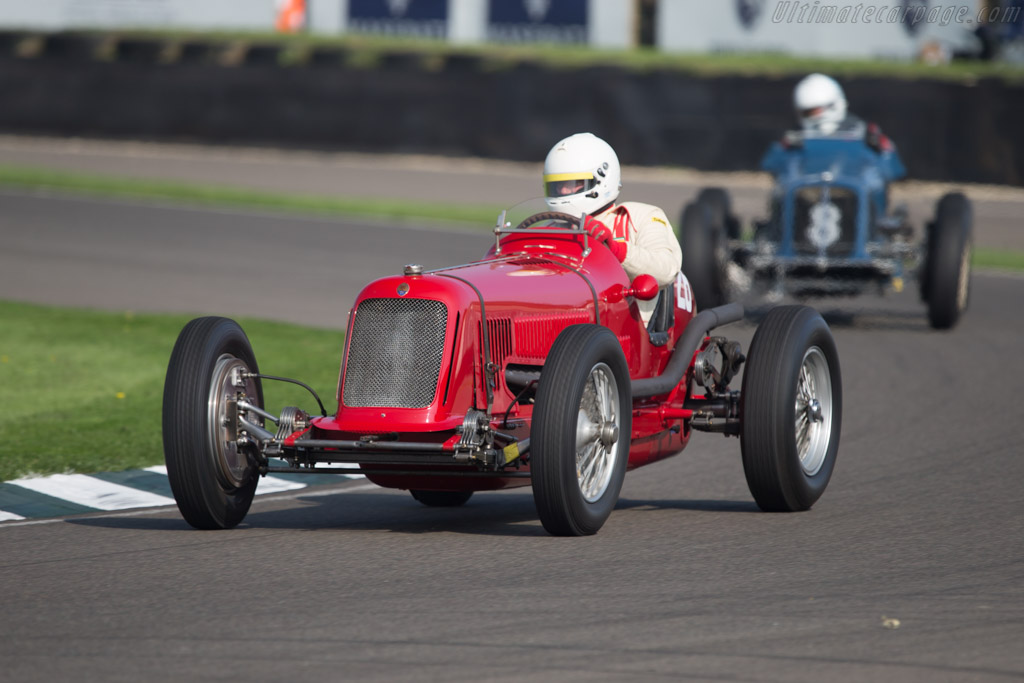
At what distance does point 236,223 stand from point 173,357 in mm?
14811

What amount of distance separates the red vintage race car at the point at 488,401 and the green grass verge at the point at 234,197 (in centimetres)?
1459

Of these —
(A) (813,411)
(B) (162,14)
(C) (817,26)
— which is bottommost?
(A) (813,411)

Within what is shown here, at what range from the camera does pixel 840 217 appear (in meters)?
14.1

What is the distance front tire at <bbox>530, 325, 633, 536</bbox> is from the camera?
617 centimetres

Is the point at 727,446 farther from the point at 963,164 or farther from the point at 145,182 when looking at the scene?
the point at 145,182

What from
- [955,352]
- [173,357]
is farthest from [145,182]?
[173,357]

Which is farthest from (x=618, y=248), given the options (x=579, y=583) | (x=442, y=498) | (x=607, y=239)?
(x=579, y=583)

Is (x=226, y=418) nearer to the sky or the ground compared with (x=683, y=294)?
nearer to the ground

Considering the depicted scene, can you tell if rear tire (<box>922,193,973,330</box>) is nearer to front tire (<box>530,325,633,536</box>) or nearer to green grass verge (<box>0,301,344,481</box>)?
green grass verge (<box>0,301,344,481</box>)

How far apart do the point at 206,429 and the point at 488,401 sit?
1121mm

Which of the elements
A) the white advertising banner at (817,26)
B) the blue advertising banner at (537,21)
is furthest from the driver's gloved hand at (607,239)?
the blue advertising banner at (537,21)

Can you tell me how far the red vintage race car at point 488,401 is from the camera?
6.31 metres

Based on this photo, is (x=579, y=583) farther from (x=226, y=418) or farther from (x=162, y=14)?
(x=162, y=14)

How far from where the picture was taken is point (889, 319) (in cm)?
1462
